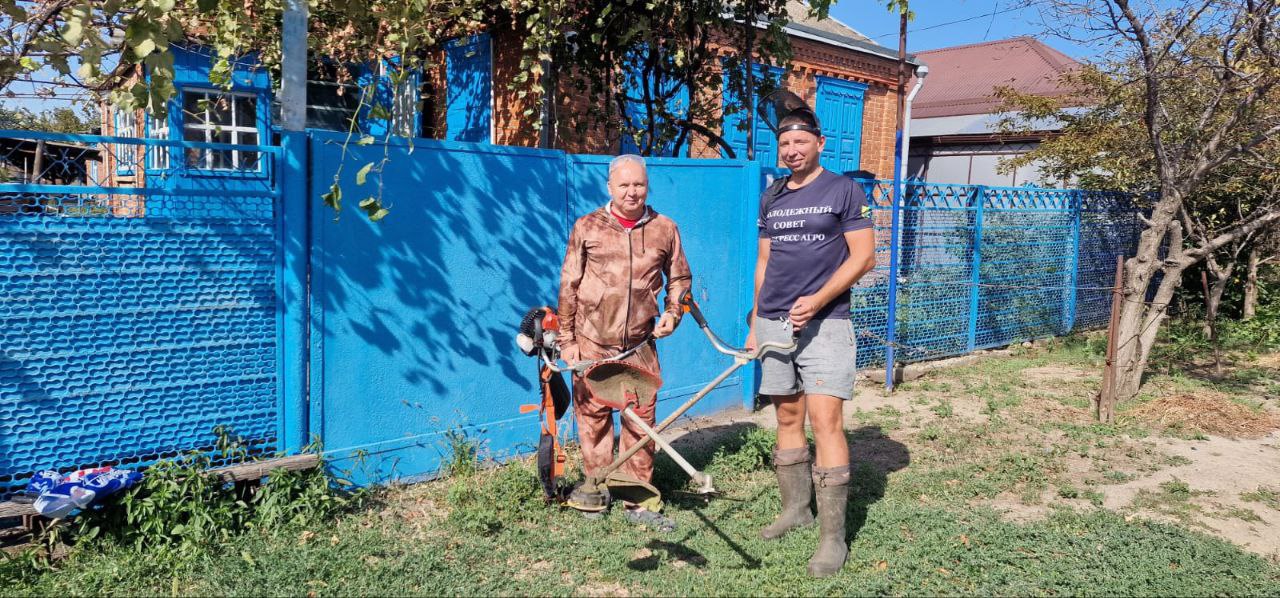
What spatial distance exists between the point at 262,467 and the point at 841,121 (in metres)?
10.6

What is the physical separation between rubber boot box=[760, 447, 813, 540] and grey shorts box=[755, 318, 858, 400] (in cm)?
34

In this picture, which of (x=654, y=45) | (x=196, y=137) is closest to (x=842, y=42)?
(x=654, y=45)

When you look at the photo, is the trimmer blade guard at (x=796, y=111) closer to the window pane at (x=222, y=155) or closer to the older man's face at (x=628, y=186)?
the older man's face at (x=628, y=186)

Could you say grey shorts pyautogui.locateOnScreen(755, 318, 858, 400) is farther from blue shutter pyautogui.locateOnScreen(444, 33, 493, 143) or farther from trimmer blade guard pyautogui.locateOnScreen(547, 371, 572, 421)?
blue shutter pyautogui.locateOnScreen(444, 33, 493, 143)

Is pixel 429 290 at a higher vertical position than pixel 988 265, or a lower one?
lower

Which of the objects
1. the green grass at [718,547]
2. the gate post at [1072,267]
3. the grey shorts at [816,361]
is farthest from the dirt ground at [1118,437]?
the gate post at [1072,267]

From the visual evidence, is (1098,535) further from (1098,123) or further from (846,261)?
(1098,123)

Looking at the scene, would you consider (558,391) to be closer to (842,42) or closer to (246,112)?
(246,112)

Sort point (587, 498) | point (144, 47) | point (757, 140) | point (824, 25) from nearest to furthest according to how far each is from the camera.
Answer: point (144, 47) < point (587, 498) < point (757, 140) < point (824, 25)

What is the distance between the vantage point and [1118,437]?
577cm

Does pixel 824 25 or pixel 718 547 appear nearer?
pixel 718 547

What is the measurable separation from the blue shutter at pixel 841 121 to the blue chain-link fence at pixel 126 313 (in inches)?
383

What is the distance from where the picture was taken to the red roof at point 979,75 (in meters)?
17.5

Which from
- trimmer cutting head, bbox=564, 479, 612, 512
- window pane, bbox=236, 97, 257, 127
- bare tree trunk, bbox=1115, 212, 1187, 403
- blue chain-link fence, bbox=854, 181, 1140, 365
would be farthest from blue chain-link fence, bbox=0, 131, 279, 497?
bare tree trunk, bbox=1115, 212, 1187, 403
